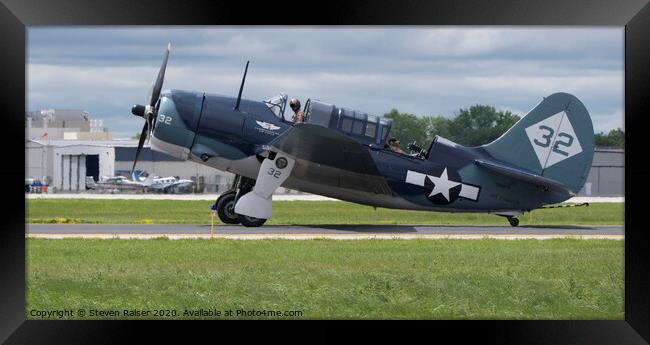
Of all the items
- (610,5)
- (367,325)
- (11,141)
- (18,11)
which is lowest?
(367,325)

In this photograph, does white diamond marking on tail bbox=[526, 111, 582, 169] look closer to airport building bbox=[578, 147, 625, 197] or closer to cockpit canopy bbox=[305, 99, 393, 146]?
cockpit canopy bbox=[305, 99, 393, 146]

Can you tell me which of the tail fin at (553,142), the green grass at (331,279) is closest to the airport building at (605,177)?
the tail fin at (553,142)

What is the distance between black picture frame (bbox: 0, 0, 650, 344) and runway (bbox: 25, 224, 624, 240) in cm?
874

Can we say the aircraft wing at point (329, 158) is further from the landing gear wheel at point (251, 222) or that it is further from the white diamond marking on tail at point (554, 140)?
the white diamond marking on tail at point (554, 140)

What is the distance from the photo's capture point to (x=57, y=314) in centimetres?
938

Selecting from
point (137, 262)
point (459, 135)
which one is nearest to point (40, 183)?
point (459, 135)

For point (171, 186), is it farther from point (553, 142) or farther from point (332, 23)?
point (332, 23)

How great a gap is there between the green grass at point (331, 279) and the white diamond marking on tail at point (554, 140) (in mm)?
5215

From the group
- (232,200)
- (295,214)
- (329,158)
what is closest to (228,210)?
(232,200)

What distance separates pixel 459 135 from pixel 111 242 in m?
17.4

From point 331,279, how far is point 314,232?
7023mm

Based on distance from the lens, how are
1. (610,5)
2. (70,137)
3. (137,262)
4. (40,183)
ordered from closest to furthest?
(610,5) → (137,262) → (40,183) → (70,137)

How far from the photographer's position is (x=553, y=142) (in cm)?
2048

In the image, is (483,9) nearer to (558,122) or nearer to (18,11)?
(18,11)
